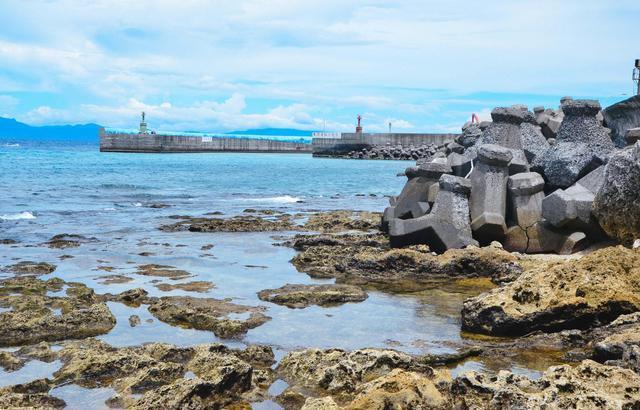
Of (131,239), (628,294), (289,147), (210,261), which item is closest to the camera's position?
(628,294)

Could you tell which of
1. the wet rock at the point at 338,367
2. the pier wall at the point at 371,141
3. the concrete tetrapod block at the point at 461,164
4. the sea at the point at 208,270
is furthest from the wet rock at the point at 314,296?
the pier wall at the point at 371,141

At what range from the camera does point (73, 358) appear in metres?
5.78

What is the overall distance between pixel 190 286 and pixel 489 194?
473 cm

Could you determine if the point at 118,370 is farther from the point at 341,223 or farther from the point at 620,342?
the point at 341,223

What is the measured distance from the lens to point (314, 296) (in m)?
8.12

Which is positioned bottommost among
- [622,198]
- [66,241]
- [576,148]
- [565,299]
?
[66,241]

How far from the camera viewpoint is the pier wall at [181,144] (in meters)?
81.9

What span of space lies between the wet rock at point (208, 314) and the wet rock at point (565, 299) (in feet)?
6.69

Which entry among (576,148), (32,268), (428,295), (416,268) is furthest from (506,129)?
(32,268)

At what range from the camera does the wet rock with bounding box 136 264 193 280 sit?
9742 mm

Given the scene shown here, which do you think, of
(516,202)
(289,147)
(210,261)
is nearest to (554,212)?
(516,202)

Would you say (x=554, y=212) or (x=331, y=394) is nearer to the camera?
(x=331, y=394)

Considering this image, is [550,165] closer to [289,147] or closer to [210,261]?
[210,261]

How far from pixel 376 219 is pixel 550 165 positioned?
545 centimetres
